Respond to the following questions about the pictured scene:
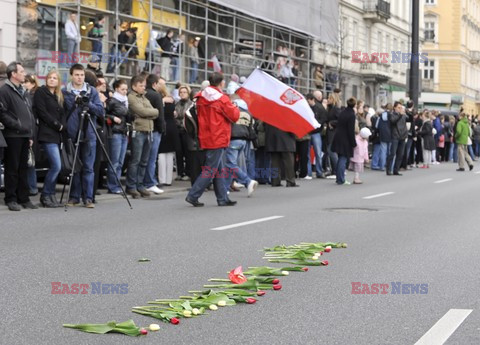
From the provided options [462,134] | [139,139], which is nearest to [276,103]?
[139,139]

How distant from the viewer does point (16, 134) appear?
1390 centimetres

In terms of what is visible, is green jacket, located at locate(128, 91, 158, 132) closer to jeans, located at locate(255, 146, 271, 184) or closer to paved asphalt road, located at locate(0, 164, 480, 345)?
paved asphalt road, located at locate(0, 164, 480, 345)

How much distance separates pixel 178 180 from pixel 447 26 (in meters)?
75.6

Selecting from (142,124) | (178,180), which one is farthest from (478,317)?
(178,180)

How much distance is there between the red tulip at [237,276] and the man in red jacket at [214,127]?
686 centimetres

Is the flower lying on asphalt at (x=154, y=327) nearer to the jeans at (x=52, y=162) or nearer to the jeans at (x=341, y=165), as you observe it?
the jeans at (x=52, y=162)

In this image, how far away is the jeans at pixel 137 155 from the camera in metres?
16.7

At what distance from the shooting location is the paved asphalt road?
6156mm

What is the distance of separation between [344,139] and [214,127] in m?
6.91

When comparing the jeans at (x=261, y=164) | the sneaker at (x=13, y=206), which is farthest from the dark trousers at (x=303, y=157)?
the sneaker at (x=13, y=206)

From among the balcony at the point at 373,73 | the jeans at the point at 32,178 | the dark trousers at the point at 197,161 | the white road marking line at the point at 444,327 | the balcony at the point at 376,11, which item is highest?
the balcony at the point at 376,11

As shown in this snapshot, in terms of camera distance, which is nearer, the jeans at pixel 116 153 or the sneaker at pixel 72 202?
the sneaker at pixel 72 202

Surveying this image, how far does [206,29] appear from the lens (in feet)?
97.0

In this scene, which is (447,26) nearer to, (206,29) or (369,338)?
(206,29)
